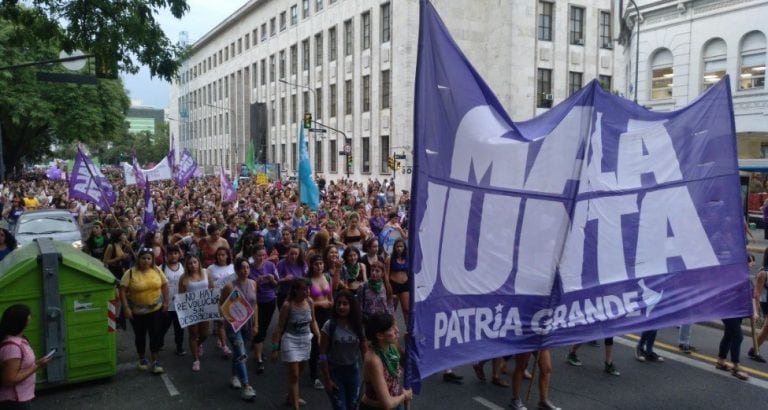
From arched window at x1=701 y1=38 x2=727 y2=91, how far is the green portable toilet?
26.4m

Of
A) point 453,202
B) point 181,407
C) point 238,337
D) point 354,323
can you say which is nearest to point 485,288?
point 453,202

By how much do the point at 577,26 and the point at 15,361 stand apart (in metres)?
40.3

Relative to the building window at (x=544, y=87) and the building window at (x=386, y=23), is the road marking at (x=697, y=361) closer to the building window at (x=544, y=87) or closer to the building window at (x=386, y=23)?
the building window at (x=544, y=87)

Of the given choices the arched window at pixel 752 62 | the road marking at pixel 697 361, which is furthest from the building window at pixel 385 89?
the road marking at pixel 697 361

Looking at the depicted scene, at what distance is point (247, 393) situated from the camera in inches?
253

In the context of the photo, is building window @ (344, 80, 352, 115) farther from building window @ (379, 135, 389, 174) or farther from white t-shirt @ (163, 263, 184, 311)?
white t-shirt @ (163, 263, 184, 311)

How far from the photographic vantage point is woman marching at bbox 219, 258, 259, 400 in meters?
6.51

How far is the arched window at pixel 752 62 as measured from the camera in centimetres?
2462

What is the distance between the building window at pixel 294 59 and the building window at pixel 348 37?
8424 mm

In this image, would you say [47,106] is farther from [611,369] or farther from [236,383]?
[611,369]

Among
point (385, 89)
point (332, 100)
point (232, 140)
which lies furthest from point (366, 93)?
point (232, 140)

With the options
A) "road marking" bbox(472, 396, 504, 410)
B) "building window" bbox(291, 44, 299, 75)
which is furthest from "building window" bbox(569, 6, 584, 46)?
"road marking" bbox(472, 396, 504, 410)

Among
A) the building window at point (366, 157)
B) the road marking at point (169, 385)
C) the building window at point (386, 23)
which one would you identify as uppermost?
the building window at point (386, 23)

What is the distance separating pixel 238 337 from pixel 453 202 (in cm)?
346
